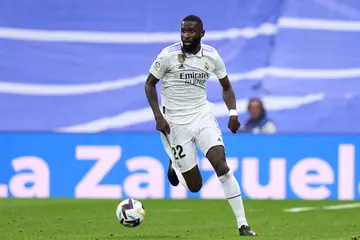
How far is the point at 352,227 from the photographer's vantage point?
13.1m

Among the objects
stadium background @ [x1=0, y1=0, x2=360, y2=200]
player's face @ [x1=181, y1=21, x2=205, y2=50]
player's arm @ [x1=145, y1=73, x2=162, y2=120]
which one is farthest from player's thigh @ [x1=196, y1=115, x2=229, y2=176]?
stadium background @ [x1=0, y1=0, x2=360, y2=200]

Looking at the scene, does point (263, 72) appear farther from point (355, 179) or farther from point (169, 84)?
point (169, 84)

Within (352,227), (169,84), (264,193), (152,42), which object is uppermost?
(152,42)

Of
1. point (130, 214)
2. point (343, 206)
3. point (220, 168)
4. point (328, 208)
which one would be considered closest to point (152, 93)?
point (220, 168)

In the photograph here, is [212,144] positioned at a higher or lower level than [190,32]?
lower

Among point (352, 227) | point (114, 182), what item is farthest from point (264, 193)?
point (352, 227)

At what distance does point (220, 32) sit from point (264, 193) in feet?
15.5

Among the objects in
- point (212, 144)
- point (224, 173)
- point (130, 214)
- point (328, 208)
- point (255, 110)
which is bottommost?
point (130, 214)

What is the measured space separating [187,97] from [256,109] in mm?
8314

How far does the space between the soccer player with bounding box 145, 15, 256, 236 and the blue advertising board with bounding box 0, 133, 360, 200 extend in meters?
6.48

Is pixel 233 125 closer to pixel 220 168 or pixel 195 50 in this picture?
pixel 220 168

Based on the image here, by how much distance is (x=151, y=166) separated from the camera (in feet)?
60.8

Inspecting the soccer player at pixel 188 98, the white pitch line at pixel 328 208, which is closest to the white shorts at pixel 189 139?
the soccer player at pixel 188 98

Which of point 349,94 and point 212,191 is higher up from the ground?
point 349,94
